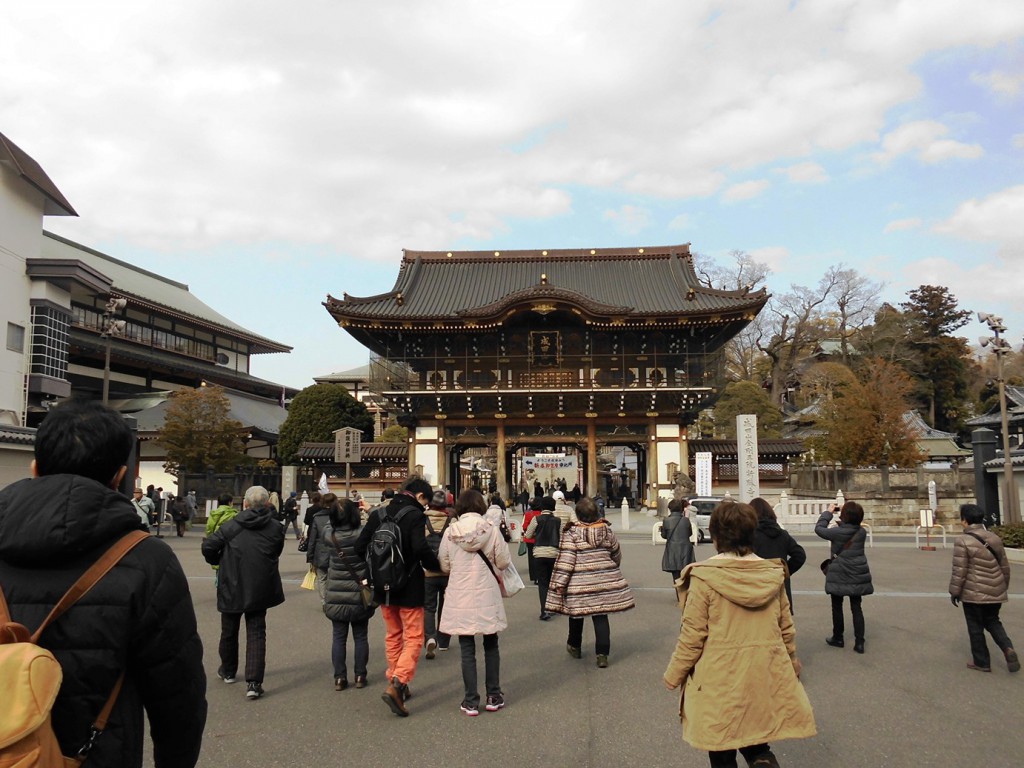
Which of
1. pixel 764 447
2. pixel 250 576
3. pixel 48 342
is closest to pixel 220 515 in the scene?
pixel 250 576

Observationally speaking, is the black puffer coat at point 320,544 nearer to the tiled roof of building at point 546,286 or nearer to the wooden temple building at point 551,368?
the wooden temple building at point 551,368

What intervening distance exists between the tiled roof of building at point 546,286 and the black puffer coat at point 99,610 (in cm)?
2860

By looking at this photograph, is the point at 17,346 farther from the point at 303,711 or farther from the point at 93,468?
the point at 93,468

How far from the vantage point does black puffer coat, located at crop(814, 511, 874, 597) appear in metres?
7.45

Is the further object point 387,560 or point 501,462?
point 501,462

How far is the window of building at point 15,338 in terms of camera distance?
80.5 feet

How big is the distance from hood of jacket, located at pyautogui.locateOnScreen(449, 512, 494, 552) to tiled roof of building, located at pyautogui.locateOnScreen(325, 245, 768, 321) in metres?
25.0

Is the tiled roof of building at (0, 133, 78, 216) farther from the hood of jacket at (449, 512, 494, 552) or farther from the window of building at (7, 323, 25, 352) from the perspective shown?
the hood of jacket at (449, 512, 494, 552)

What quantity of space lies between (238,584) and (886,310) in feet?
178

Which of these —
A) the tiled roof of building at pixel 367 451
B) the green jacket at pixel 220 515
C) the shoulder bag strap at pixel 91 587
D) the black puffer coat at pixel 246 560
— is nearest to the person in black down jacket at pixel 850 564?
the black puffer coat at pixel 246 560

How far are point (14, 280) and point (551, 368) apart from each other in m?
20.5

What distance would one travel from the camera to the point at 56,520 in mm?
2131

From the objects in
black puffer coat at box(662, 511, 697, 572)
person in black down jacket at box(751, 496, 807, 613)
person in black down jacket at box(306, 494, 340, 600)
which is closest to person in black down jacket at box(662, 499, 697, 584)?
black puffer coat at box(662, 511, 697, 572)

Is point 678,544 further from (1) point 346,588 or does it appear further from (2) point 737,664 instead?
(2) point 737,664
